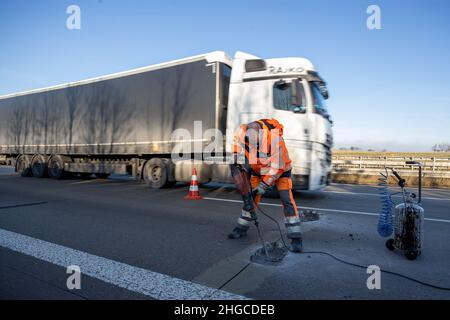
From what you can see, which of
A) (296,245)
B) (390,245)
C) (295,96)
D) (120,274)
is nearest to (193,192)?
(295,96)

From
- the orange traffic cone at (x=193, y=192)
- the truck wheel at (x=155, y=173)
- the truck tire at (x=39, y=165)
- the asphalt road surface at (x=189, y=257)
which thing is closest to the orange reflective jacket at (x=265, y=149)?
the asphalt road surface at (x=189, y=257)

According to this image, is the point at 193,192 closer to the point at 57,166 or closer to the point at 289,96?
the point at 289,96

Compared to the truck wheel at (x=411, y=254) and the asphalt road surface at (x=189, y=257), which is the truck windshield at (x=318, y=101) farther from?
the truck wheel at (x=411, y=254)

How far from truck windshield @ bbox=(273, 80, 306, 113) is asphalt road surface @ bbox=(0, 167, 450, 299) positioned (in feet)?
8.04

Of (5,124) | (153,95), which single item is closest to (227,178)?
(153,95)

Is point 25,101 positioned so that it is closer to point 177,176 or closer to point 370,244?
point 177,176

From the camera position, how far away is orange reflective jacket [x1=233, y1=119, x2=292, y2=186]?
3512mm

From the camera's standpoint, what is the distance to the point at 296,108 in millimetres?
6695

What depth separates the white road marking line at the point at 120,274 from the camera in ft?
8.00

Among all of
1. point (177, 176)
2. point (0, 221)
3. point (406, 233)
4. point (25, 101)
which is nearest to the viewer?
point (406, 233)

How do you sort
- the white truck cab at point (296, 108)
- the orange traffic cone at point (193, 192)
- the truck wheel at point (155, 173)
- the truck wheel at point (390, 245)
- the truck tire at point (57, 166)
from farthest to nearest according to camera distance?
the truck tire at point (57, 166)
the truck wheel at point (155, 173)
the orange traffic cone at point (193, 192)
the white truck cab at point (296, 108)
the truck wheel at point (390, 245)

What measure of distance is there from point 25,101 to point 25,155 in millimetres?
2501
